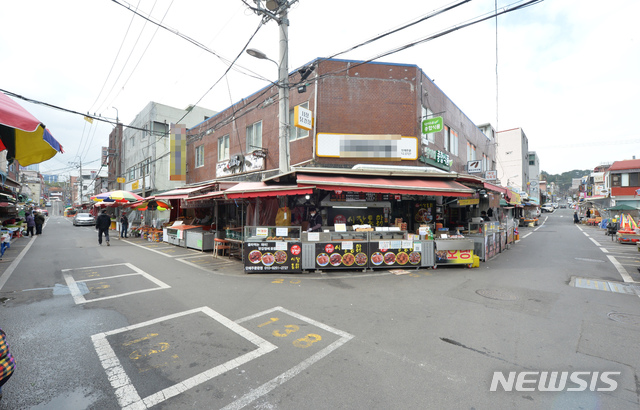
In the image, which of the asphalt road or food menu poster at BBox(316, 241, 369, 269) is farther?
food menu poster at BBox(316, 241, 369, 269)

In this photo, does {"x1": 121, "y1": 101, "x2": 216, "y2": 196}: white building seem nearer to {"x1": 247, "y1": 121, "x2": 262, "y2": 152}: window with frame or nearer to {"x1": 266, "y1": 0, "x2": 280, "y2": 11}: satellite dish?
{"x1": 247, "y1": 121, "x2": 262, "y2": 152}: window with frame

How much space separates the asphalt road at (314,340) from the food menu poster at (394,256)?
117 cm

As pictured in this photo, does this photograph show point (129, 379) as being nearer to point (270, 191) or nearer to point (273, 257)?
point (273, 257)

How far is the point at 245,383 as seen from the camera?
326 cm

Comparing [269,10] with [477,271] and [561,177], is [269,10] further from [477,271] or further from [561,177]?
[561,177]

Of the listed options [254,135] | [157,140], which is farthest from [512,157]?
[157,140]

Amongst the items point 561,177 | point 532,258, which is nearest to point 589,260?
point 532,258

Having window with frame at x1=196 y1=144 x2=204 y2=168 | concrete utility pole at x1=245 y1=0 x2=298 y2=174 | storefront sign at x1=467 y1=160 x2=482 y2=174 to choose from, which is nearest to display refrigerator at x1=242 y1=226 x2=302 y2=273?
concrete utility pole at x1=245 y1=0 x2=298 y2=174

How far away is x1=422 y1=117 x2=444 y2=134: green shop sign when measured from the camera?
12578 millimetres

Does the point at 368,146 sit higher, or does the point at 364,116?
the point at 364,116

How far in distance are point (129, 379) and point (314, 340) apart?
95.4 inches

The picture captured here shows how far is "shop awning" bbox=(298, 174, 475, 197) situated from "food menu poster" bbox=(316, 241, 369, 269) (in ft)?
6.18

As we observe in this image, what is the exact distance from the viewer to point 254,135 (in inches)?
670

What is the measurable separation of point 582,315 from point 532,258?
305 inches
